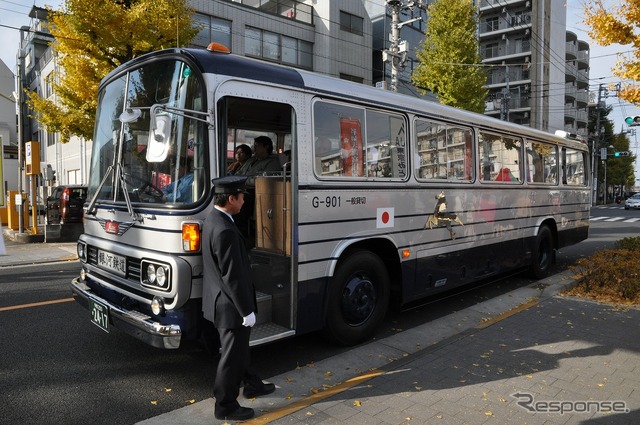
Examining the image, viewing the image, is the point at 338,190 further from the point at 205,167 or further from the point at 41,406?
the point at 41,406

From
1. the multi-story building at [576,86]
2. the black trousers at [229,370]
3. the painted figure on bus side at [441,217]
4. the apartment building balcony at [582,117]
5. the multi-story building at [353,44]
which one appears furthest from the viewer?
the apartment building balcony at [582,117]

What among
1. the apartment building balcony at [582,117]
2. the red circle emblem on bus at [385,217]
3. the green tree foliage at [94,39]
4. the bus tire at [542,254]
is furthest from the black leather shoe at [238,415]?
the apartment building balcony at [582,117]

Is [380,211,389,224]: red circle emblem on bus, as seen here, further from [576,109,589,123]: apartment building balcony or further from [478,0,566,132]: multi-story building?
[576,109,589,123]: apartment building balcony

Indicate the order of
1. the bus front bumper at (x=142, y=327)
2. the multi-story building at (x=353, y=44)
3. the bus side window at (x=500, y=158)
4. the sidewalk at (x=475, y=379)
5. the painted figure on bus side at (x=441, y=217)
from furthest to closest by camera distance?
the multi-story building at (x=353, y=44) → the bus side window at (x=500, y=158) → the painted figure on bus side at (x=441, y=217) → the bus front bumper at (x=142, y=327) → the sidewalk at (x=475, y=379)

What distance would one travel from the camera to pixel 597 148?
53.6 metres

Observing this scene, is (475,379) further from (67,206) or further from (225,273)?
(67,206)

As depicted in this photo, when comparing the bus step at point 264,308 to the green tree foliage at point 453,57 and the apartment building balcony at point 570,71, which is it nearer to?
the green tree foliage at point 453,57

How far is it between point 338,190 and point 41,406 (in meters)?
3.18

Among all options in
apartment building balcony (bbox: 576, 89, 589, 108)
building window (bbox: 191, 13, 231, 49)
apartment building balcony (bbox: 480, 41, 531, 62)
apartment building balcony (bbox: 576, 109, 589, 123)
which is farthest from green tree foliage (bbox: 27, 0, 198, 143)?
apartment building balcony (bbox: 576, 89, 589, 108)

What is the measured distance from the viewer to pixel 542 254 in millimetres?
8930

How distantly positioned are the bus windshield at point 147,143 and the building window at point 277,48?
19594 millimetres

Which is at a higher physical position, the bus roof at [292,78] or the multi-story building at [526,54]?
the multi-story building at [526,54]

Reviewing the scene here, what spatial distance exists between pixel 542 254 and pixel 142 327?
26.0ft

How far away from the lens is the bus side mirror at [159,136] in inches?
144
